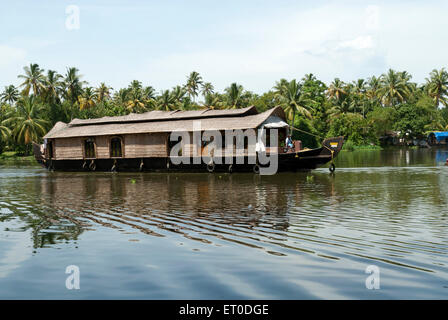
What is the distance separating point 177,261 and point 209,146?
19384 mm

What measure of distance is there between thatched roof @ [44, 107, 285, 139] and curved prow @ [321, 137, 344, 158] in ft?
11.0

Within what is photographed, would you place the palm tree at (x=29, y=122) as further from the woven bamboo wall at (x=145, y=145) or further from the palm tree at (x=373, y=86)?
the palm tree at (x=373, y=86)

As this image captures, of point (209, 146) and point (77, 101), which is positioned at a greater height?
point (77, 101)

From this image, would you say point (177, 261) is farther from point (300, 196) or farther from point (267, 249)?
point (300, 196)

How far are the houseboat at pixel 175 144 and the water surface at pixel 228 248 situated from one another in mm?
11152

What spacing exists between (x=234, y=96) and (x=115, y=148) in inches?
1457

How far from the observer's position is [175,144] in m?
26.9

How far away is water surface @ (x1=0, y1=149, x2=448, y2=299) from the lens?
5.03 meters

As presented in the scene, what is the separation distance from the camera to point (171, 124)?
87.9ft

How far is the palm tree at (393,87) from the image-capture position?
78438 millimetres

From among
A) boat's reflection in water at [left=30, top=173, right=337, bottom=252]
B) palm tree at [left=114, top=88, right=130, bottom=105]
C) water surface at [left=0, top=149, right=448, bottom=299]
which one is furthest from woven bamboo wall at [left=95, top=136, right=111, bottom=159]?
palm tree at [left=114, top=88, right=130, bottom=105]
